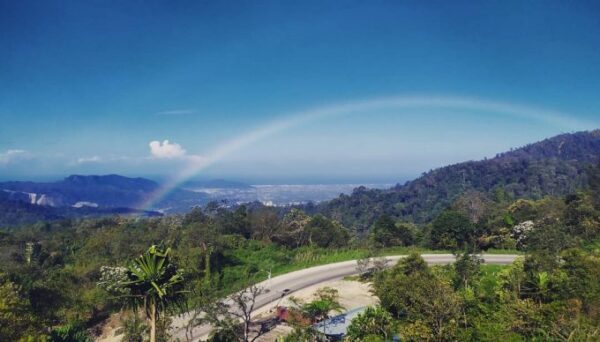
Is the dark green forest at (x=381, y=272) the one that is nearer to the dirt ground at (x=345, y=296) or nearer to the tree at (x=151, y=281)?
the tree at (x=151, y=281)

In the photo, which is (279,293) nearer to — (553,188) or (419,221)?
(419,221)

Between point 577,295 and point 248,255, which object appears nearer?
point 577,295

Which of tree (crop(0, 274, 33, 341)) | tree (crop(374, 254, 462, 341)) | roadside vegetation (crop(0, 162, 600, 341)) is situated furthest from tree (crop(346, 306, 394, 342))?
tree (crop(0, 274, 33, 341))

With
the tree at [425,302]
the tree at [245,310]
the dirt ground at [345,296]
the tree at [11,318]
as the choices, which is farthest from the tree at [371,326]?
the tree at [11,318]

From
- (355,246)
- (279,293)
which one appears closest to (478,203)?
(355,246)

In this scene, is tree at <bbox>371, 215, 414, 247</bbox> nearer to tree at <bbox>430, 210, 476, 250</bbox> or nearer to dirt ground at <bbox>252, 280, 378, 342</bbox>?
tree at <bbox>430, 210, 476, 250</bbox>

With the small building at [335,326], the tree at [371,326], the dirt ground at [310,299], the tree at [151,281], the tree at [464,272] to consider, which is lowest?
the dirt ground at [310,299]
